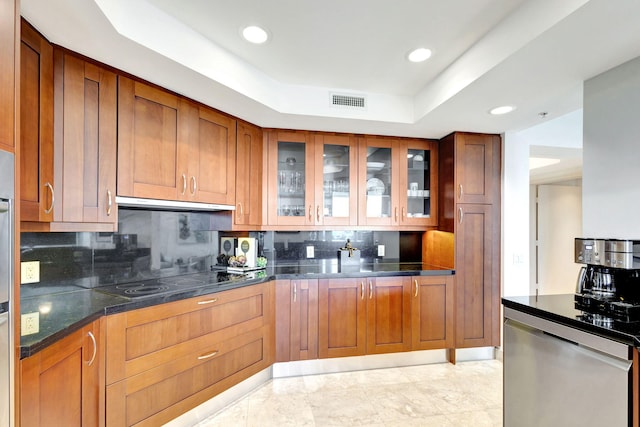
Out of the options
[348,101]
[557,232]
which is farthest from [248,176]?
[557,232]

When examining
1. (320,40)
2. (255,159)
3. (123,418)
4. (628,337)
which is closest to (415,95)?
(320,40)

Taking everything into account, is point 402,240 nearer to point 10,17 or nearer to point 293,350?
point 293,350

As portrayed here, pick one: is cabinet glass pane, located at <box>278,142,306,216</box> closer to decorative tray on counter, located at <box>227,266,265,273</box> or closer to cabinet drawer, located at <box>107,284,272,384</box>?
decorative tray on counter, located at <box>227,266,265,273</box>

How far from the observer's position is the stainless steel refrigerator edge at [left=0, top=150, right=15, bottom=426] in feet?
3.22

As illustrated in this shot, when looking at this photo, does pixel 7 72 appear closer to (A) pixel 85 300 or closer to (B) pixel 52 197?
(B) pixel 52 197

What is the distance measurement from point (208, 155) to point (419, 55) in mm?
1646

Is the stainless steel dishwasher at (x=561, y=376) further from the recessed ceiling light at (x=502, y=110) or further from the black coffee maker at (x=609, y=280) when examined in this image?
the recessed ceiling light at (x=502, y=110)

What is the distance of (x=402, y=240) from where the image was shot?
11.9 feet

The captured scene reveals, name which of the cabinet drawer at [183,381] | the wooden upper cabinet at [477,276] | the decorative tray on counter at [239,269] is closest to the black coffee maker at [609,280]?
the wooden upper cabinet at [477,276]

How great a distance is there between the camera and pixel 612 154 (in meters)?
1.80

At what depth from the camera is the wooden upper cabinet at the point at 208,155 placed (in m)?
2.30

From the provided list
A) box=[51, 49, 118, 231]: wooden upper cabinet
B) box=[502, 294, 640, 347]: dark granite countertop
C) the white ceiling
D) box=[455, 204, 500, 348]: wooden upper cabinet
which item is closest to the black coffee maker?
box=[502, 294, 640, 347]: dark granite countertop

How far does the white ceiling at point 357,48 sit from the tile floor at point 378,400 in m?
2.22

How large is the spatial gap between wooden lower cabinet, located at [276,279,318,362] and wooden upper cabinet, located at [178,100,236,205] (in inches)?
35.8
